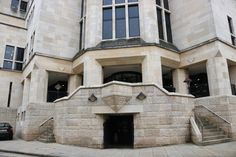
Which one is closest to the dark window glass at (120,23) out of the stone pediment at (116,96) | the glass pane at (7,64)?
the stone pediment at (116,96)

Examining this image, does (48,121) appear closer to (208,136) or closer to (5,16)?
(208,136)

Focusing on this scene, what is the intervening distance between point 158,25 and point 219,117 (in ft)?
32.6

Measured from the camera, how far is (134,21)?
17562mm

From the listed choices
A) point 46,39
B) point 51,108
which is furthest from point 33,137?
point 46,39

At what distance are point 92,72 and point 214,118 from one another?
9895 mm

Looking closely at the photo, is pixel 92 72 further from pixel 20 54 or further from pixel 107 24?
pixel 20 54

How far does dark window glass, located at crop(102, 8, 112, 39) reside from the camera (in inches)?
701

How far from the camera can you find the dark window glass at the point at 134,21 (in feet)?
56.7

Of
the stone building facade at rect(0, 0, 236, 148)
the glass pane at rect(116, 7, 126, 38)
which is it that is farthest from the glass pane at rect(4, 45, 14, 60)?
the glass pane at rect(116, 7, 126, 38)

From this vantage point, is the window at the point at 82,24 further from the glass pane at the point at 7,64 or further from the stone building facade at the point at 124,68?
the glass pane at the point at 7,64

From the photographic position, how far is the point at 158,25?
60.5 ft

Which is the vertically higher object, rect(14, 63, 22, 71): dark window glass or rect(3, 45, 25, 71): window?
rect(3, 45, 25, 71): window

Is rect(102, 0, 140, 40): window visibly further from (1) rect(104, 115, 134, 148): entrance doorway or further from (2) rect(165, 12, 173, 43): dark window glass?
(1) rect(104, 115, 134, 148): entrance doorway

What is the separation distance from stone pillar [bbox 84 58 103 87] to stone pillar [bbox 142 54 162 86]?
388 cm
